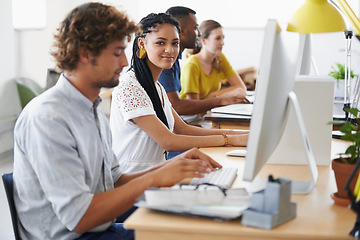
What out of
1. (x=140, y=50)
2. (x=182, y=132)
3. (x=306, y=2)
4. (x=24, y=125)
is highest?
(x=306, y=2)

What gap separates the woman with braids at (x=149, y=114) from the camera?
2014mm

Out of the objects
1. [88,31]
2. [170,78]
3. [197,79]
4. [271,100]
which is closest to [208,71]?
[197,79]

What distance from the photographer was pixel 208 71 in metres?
3.98

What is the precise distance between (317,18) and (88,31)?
911 mm

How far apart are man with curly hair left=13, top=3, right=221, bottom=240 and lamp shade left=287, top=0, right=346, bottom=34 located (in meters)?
0.68

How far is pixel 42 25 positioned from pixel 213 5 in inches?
81.6

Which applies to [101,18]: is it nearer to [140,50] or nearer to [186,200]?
[186,200]

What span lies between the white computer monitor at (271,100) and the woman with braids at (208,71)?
87.6 inches

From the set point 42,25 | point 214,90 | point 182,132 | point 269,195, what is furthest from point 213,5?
point 269,195

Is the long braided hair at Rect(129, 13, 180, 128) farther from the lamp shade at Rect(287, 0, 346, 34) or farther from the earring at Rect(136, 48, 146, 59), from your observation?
the lamp shade at Rect(287, 0, 346, 34)

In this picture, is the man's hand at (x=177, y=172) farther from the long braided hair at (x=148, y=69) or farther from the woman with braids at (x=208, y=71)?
the woman with braids at (x=208, y=71)

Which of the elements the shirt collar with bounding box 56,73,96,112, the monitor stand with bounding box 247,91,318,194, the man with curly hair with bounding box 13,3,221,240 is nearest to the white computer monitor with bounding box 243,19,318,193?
the monitor stand with bounding box 247,91,318,194

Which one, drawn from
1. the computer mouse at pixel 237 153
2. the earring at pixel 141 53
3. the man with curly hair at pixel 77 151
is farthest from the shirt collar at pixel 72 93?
the earring at pixel 141 53

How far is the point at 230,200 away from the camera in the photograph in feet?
4.09
